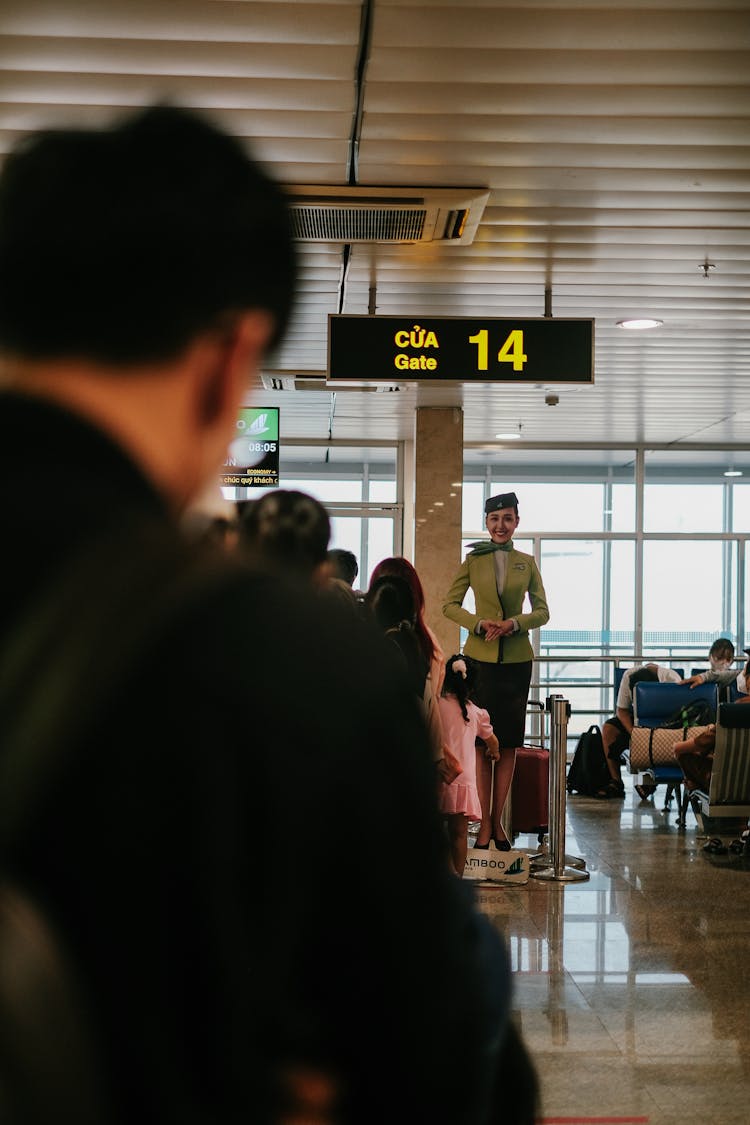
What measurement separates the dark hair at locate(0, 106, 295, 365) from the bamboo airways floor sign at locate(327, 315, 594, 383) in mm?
5683

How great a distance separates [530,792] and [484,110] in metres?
4.49

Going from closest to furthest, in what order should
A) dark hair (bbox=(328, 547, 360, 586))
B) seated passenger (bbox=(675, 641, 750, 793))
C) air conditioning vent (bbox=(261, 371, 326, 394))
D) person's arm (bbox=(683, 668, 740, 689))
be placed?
1. dark hair (bbox=(328, 547, 360, 586))
2. seated passenger (bbox=(675, 641, 750, 793))
3. air conditioning vent (bbox=(261, 371, 326, 394))
4. person's arm (bbox=(683, 668, 740, 689))

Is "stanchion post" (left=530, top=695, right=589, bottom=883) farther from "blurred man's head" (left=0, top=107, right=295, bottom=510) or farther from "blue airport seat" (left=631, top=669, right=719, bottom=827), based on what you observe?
"blurred man's head" (left=0, top=107, right=295, bottom=510)

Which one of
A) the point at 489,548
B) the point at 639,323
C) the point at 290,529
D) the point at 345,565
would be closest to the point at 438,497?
the point at 639,323

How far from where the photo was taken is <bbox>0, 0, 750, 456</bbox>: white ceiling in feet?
13.5

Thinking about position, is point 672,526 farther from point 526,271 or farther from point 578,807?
point 526,271

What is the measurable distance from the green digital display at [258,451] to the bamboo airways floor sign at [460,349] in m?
5.06

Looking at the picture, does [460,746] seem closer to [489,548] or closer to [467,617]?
[467,617]

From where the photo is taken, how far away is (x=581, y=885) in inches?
273

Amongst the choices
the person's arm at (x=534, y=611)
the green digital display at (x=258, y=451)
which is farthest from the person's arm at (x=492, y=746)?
the green digital display at (x=258, y=451)

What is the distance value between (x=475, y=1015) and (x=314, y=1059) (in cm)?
12

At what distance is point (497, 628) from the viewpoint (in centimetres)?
718

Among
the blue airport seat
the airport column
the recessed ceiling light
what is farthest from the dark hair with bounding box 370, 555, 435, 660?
the airport column

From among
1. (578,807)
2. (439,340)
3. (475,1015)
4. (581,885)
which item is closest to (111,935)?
(475,1015)
